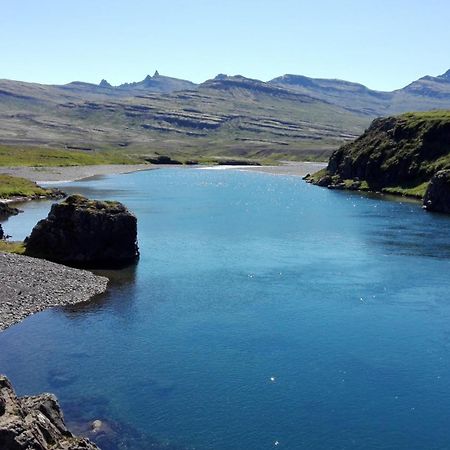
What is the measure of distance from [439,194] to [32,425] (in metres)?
144

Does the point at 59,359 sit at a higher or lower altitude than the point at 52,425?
lower

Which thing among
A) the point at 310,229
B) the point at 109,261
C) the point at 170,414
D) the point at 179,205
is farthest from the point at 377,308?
→ the point at 179,205

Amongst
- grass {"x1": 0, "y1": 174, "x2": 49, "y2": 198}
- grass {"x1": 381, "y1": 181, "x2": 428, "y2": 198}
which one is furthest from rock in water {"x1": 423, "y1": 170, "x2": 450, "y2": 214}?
grass {"x1": 0, "y1": 174, "x2": 49, "y2": 198}

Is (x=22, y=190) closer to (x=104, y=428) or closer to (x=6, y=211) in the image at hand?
(x=6, y=211)

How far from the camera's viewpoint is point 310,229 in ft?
422

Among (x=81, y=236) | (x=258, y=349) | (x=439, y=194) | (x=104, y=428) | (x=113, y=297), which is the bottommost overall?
(x=104, y=428)

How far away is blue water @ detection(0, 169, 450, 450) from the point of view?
42875 mm

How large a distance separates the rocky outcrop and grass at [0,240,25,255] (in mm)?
57482

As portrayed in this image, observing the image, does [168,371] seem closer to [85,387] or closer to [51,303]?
[85,387]

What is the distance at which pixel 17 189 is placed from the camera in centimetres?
17375

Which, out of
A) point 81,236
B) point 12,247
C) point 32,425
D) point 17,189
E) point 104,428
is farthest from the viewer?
point 17,189

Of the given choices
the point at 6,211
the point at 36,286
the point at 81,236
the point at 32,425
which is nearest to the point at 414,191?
the point at 6,211

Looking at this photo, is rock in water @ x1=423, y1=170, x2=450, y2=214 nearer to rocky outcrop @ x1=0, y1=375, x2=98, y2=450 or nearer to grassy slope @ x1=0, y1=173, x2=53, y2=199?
grassy slope @ x1=0, y1=173, x2=53, y2=199

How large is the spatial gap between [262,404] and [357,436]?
25.2 feet
